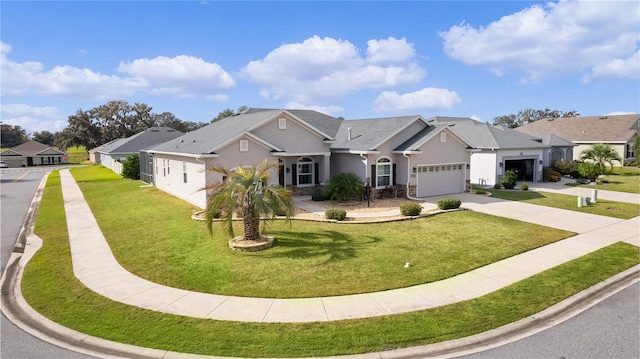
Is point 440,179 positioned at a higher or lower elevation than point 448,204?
higher

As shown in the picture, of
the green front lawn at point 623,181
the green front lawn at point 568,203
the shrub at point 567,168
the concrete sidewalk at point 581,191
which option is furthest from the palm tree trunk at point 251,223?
the shrub at point 567,168

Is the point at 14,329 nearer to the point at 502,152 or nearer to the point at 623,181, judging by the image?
the point at 502,152

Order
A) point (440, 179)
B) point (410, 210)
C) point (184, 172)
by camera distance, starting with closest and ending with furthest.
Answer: point (410, 210), point (184, 172), point (440, 179)

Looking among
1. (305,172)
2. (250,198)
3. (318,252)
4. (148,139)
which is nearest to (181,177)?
(305,172)

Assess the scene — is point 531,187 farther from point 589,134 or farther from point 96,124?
point 96,124

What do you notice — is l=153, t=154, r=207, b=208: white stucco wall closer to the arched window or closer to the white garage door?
the white garage door

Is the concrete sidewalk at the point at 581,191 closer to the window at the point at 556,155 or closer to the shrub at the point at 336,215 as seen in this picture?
the window at the point at 556,155

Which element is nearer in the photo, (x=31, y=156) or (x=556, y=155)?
(x=556, y=155)
